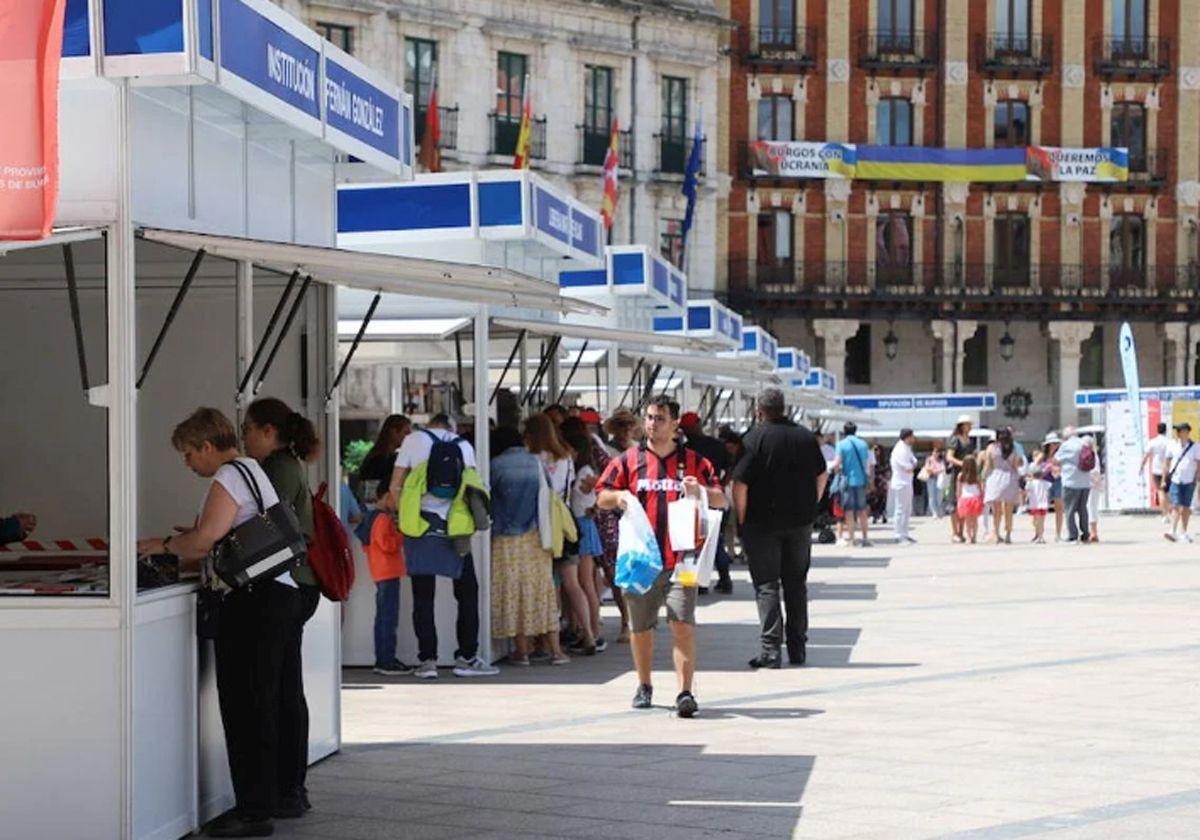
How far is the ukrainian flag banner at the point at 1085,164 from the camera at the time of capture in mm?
69125

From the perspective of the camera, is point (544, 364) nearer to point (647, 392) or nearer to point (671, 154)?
point (647, 392)

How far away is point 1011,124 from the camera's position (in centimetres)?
6969

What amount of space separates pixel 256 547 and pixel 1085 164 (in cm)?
6310

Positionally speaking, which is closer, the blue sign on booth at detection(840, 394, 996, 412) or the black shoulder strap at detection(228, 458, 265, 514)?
the black shoulder strap at detection(228, 458, 265, 514)

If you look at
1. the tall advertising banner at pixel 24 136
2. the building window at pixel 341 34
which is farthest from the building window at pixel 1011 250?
the tall advertising banner at pixel 24 136

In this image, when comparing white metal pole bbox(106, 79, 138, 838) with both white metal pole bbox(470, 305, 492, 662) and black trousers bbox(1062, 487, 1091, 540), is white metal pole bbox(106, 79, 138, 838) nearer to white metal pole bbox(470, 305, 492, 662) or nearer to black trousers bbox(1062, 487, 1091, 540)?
white metal pole bbox(470, 305, 492, 662)

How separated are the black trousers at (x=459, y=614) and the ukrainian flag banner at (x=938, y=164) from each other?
54.6 m

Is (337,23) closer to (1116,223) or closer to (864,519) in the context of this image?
(864,519)

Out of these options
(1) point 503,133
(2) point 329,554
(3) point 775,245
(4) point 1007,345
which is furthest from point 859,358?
(2) point 329,554

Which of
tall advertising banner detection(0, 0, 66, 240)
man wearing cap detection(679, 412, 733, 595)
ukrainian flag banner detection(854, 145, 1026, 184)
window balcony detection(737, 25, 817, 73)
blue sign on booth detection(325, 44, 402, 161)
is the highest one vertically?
window balcony detection(737, 25, 817, 73)

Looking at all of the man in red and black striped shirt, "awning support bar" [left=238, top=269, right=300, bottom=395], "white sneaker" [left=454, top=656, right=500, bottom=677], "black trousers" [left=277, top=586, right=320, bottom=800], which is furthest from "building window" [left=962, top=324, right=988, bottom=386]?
"black trousers" [left=277, top=586, right=320, bottom=800]

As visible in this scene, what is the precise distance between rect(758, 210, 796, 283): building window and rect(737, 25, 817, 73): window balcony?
4.29 metres

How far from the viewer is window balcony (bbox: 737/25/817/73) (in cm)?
6675

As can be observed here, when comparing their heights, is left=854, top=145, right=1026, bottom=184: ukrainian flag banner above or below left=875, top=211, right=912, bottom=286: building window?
above
